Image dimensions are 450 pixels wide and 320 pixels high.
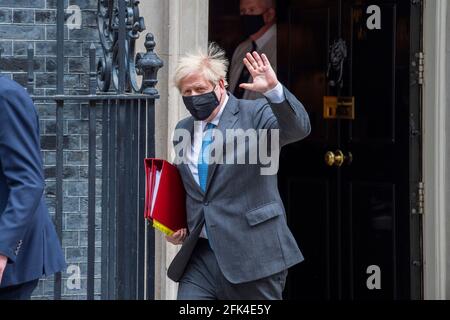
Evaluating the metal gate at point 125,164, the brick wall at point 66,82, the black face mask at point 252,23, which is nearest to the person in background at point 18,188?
the metal gate at point 125,164

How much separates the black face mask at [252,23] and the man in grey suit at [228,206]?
123 inches

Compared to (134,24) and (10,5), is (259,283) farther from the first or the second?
(10,5)

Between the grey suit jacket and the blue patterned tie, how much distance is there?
0.03 meters

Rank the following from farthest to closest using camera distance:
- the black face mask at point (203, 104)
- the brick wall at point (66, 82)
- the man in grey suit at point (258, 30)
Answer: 1. the man in grey suit at point (258, 30)
2. the brick wall at point (66, 82)
3. the black face mask at point (203, 104)

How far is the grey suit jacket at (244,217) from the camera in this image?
512cm

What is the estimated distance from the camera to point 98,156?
6.79m

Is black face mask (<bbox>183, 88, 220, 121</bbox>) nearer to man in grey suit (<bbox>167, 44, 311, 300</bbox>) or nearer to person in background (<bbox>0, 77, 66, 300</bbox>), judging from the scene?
man in grey suit (<bbox>167, 44, 311, 300</bbox>)

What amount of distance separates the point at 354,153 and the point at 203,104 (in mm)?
2821

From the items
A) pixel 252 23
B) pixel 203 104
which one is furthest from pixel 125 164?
pixel 252 23

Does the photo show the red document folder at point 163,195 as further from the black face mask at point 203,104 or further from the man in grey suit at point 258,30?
the man in grey suit at point 258,30

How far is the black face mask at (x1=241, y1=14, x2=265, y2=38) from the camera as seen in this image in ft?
27.3
